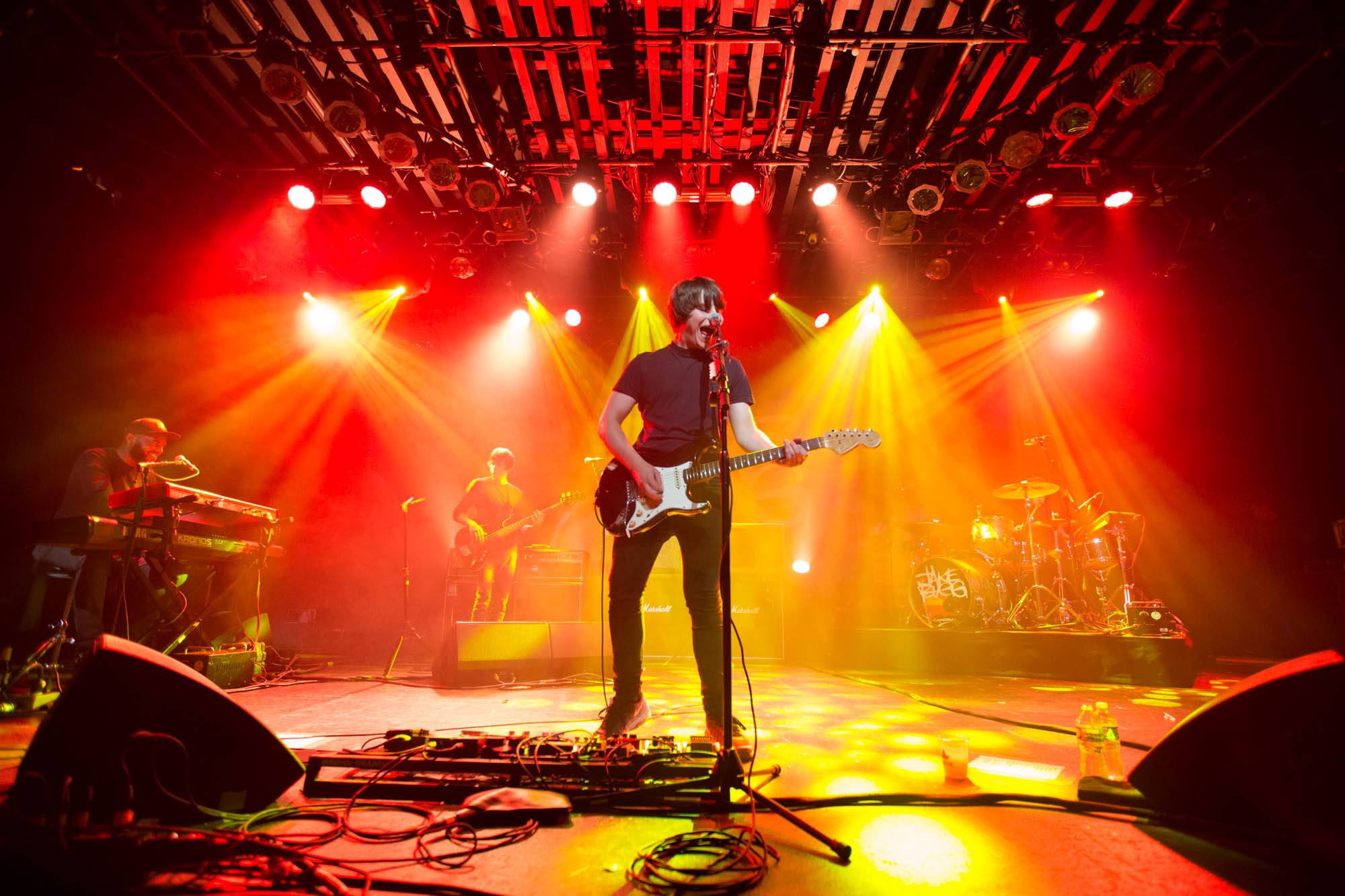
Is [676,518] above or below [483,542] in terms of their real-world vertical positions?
below

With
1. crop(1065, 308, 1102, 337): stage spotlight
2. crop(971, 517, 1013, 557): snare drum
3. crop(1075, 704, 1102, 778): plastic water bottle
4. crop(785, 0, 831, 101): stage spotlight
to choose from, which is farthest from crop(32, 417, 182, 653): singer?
crop(1065, 308, 1102, 337): stage spotlight

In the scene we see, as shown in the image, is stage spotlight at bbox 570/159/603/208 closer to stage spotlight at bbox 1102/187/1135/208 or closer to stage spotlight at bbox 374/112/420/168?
stage spotlight at bbox 374/112/420/168

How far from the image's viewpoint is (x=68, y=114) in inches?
225

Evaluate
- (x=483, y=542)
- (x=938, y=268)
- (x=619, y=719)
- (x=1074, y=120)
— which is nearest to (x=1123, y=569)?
(x=938, y=268)

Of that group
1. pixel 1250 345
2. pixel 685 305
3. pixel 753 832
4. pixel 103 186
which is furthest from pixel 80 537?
pixel 1250 345

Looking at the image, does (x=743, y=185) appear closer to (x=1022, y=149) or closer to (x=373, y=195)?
(x=1022, y=149)

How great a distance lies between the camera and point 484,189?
21.6 ft

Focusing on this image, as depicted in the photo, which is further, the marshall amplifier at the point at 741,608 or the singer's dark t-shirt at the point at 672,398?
the marshall amplifier at the point at 741,608

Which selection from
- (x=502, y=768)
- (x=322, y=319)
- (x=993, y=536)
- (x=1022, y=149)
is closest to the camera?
(x=502, y=768)

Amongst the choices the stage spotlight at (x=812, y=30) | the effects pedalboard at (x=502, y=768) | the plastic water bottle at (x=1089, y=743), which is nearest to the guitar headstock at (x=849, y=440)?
the plastic water bottle at (x=1089, y=743)

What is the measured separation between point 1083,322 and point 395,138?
929cm

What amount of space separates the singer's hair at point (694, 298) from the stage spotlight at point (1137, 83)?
4.49m

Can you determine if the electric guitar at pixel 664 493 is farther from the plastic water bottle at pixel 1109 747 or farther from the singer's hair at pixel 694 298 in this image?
the plastic water bottle at pixel 1109 747

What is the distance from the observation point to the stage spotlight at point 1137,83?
4.96 metres
